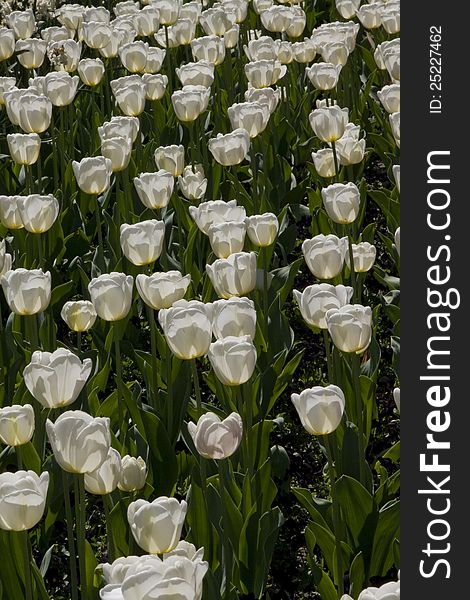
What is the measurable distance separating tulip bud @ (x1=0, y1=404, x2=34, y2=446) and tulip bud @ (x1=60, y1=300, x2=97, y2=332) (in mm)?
628

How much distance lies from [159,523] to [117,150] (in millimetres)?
1996

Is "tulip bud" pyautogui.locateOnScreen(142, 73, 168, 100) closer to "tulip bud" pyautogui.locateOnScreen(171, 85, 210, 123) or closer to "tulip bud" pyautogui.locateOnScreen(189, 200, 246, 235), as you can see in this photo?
"tulip bud" pyautogui.locateOnScreen(171, 85, 210, 123)

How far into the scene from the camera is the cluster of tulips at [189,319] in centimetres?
212

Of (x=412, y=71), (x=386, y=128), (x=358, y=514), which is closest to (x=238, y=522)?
(x=358, y=514)

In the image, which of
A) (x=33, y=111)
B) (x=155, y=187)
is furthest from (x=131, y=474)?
(x=33, y=111)

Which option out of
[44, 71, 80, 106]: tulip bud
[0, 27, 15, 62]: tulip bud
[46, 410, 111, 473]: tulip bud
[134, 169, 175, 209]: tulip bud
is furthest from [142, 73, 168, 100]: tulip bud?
[46, 410, 111, 473]: tulip bud

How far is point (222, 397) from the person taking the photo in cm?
282

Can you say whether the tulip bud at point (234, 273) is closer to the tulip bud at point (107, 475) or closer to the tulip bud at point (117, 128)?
the tulip bud at point (107, 475)

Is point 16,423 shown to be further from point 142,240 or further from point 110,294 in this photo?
point 142,240

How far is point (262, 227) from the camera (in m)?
3.01

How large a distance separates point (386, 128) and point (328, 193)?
5.22ft

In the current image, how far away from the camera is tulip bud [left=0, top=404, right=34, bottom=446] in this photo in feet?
7.02

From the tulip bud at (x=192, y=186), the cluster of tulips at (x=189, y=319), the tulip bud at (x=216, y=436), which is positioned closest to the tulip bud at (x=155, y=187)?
the cluster of tulips at (x=189, y=319)

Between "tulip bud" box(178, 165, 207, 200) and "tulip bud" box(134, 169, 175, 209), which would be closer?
"tulip bud" box(134, 169, 175, 209)
